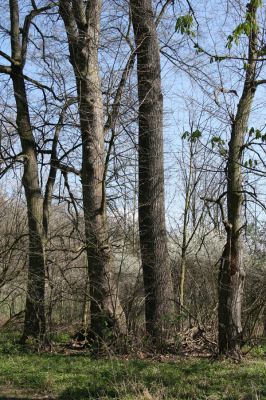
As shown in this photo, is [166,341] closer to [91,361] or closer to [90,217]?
[91,361]

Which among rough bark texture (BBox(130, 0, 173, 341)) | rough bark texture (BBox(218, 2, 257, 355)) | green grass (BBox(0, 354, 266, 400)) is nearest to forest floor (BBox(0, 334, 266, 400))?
green grass (BBox(0, 354, 266, 400))

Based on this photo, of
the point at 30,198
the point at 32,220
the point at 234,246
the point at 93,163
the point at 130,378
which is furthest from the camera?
the point at 30,198

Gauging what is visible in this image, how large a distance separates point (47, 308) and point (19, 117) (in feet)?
15.2

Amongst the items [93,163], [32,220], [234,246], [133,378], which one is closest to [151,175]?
[93,163]

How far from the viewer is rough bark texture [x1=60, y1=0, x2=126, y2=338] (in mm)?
11812

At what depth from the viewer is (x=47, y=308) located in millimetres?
12562

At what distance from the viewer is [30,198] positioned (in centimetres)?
1367

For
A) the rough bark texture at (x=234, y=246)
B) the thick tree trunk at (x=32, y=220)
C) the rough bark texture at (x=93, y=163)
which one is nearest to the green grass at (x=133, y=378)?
the rough bark texture at (x=234, y=246)

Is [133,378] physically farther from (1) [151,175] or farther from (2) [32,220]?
(2) [32,220]

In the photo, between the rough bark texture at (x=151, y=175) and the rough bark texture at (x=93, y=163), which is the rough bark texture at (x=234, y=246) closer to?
the rough bark texture at (x=151, y=175)

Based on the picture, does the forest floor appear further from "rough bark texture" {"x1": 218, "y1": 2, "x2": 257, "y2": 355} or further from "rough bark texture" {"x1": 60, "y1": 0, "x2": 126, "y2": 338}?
"rough bark texture" {"x1": 60, "y1": 0, "x2": 126, "y2": 338}

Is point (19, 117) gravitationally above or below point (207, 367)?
above

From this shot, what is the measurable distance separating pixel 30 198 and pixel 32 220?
60cm

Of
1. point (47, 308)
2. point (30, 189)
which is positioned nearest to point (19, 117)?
point (30, 189)
